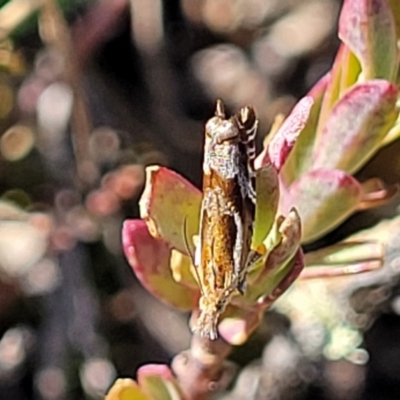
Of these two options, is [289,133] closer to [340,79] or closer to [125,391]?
[340,79]

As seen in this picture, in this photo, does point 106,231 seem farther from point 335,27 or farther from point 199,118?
point 335,27

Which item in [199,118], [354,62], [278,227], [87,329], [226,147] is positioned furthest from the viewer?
[199,118]

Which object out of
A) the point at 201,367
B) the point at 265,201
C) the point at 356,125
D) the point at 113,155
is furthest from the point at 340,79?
the point at 113,155

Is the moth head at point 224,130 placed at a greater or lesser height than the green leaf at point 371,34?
greater

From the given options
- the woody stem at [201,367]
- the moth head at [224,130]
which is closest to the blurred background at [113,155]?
the woody stem at [201,367]

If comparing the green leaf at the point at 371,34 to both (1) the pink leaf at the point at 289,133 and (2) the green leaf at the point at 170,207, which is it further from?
(2) the green leaf at the point at 170,207

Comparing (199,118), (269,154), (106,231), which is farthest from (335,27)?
(269,154)
